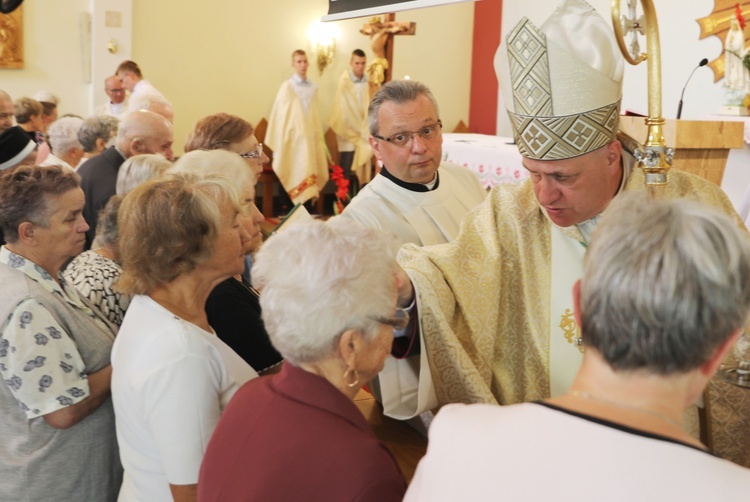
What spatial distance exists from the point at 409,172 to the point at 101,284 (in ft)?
3.98

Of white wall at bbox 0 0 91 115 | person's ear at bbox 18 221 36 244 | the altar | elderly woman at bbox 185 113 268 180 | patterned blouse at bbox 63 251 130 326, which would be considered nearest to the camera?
person's ear at bbox 18 221 36 244

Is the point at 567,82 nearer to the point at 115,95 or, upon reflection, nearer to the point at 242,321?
the point at 242,321

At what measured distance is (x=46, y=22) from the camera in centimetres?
962

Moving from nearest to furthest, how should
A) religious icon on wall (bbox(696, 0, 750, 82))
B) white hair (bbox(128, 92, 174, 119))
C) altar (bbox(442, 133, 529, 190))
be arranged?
white hair (bbox(128, 92, 174, 119))
altar (bbox(442, 133, 529, 190))
religious icon on wall (bbox(696, 0, 750, 82))

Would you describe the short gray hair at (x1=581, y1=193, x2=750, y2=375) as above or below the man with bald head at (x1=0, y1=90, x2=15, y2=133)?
below

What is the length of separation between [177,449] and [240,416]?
38 cm

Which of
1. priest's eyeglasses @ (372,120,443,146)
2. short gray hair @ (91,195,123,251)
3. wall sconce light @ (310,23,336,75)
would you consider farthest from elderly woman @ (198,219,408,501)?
wall sconce light @ (310,23,336,75)

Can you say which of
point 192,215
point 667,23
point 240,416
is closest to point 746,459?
point 240,416

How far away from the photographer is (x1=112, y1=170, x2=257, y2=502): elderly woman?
1.77 meters

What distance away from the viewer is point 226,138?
3598 millimetres

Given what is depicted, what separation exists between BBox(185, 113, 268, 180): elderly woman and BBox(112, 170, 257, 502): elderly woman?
1442 mm

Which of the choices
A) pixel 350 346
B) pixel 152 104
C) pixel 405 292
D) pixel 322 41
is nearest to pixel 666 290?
pixel 350 346

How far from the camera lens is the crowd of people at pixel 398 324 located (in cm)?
103

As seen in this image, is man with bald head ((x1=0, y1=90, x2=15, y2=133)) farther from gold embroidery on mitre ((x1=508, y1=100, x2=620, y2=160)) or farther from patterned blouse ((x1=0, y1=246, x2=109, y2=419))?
gold embroidery on mitre ((x1=508, y1=100, x2=620, y2=160))
